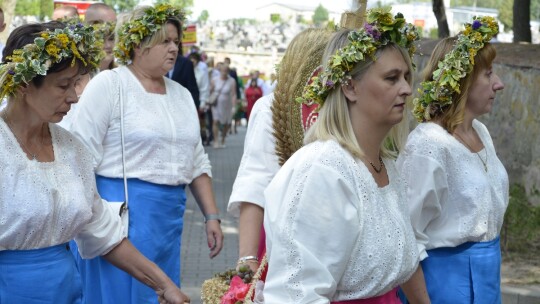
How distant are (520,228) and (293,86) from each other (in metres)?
5.22

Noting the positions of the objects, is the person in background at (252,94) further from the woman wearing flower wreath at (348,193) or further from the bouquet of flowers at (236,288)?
the woman wearing flower wreath at (348,193)

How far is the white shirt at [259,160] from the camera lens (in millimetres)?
4969

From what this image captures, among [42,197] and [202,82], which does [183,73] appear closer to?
[202,82]

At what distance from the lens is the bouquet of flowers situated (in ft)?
13.5

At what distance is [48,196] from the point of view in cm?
425

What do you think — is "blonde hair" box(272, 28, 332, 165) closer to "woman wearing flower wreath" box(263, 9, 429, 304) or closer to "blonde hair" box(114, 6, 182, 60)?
"woman wearing flower wreath" box(263, 9, 429, 304)

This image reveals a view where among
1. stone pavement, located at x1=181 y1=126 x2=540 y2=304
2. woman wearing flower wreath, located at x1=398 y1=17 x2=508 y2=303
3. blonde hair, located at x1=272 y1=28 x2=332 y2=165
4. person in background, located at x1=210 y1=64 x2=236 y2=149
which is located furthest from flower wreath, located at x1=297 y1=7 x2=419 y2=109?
person in background, located at x1=210 y1=64 x2=236 y2=149

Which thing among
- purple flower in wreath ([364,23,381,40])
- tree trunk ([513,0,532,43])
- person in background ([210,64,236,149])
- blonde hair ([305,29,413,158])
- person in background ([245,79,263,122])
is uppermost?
purple flower in wreath ([364,23,381,40])

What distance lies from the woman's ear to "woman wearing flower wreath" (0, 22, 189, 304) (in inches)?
44.2

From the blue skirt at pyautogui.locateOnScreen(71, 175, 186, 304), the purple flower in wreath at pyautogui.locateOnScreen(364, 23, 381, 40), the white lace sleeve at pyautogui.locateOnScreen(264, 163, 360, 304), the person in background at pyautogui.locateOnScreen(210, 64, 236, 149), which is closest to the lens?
the white lace sleeve at pyautogui.locateOnScreen(264, 163, 360, 304)

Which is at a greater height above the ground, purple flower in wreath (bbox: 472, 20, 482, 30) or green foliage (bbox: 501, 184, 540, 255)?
purple flower in wreath (bbox: 472, 20, 482, 30)

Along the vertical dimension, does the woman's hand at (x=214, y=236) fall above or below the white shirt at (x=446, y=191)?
below

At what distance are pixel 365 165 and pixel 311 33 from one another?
1.30 m

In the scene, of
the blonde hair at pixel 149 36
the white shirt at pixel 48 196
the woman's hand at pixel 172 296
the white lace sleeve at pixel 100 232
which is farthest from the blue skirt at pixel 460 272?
the blonde hair at pixel 149 36
